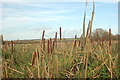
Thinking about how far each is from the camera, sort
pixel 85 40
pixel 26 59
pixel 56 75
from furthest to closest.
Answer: pixel 26 59, pixel 56 75, pixel 85 40

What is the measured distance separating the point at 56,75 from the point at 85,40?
235 mm

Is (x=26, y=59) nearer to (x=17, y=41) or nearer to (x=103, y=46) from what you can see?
(x=17, y=41)

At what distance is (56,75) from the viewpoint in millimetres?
1094

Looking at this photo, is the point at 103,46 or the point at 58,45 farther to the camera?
the point at 103,46

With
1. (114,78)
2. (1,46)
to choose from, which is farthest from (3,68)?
(114,78)

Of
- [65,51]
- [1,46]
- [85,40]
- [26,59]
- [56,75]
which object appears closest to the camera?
[85,40]

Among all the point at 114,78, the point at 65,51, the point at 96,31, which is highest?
the point at 96,31

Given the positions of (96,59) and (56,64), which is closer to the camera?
(56,64)

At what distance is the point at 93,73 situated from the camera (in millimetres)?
1153

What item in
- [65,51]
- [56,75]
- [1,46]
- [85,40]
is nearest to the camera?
[85,40]

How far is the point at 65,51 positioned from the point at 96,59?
0.61ft

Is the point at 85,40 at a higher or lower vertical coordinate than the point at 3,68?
higher

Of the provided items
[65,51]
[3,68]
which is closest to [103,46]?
[65,51]

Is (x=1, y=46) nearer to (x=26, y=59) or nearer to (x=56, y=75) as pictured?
(x=26, y=59)
